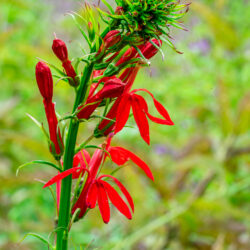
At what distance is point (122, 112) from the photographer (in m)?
0.63

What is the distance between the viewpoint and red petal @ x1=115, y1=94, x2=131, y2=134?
62 centimetres

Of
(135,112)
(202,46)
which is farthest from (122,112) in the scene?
(202,46)

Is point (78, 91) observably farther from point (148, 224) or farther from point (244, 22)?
point (244, 22)

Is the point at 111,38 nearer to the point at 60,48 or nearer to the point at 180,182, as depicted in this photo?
the point at 60,48

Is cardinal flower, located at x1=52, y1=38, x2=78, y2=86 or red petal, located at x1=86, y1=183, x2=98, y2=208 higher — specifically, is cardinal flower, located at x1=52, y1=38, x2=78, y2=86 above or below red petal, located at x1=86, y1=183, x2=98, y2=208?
above

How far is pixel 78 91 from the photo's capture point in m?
0.65

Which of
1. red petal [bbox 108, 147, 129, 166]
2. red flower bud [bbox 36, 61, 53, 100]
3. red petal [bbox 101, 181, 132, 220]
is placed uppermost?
red flower bud [bbox 36, 61, 53, 100]

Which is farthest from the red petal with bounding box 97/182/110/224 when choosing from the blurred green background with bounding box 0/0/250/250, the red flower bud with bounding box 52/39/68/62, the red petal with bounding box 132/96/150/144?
the blurred green background with bounding box 0/0/250/250

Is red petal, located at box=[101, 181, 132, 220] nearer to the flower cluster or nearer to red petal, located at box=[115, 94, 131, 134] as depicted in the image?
the flower cluster

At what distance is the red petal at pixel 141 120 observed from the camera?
2.06 feet

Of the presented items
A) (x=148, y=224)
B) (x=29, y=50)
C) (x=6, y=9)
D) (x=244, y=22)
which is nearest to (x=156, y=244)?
(x=148, y=224)

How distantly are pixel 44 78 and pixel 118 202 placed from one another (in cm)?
23

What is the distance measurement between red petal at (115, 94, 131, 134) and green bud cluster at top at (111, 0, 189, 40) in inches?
3.8

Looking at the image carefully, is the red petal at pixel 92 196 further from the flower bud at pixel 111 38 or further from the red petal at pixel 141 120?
the flower bud at pixel 111 38
